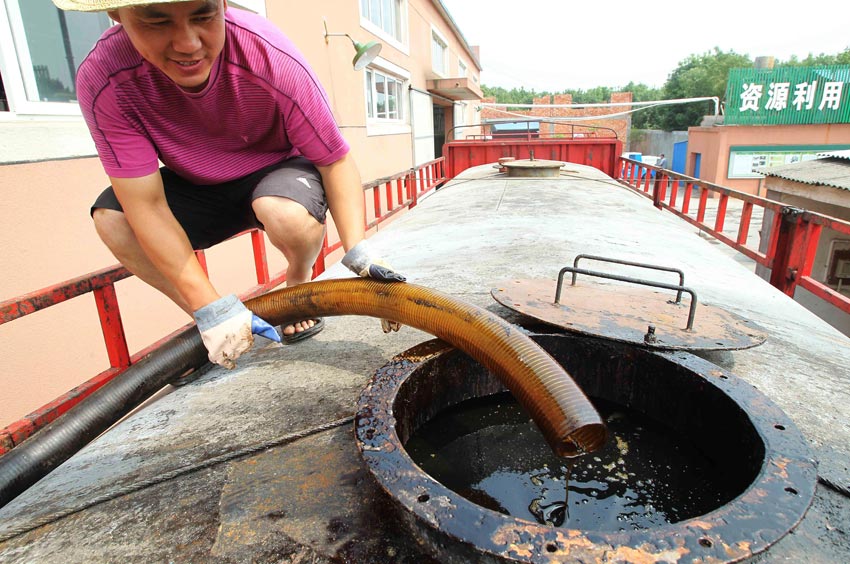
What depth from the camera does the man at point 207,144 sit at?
1.73 meters

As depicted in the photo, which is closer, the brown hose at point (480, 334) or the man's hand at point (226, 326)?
the brown hose at point (480, 334)

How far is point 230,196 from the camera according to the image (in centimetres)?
249

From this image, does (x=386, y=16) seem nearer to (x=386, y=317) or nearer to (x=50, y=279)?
(x=50, y=279)

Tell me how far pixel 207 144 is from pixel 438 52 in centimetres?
1974

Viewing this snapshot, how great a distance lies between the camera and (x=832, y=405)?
75.7 inches

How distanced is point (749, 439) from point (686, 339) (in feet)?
1.76

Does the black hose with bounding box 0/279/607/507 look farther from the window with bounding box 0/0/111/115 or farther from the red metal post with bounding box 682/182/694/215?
the red metal post with bounding box 682/182/694/215

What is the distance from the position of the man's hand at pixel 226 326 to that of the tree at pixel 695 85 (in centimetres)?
4017

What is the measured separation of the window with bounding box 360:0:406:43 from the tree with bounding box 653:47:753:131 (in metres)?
Result: 29.4

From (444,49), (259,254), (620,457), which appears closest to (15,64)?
(259,254)

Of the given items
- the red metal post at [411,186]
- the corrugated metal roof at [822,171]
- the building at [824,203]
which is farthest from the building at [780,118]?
the red metal post at [411,186]

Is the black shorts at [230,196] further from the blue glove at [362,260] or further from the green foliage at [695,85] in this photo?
the green foliage at [695,85]

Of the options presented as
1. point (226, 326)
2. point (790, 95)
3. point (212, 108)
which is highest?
point (790, 95)

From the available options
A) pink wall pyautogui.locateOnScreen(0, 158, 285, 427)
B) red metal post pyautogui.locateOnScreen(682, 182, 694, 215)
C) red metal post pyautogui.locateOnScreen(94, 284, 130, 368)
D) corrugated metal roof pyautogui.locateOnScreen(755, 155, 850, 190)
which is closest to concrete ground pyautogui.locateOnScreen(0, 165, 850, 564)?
red metal post pyautogui.locateOnScreen(94, 284, 130, 368)
